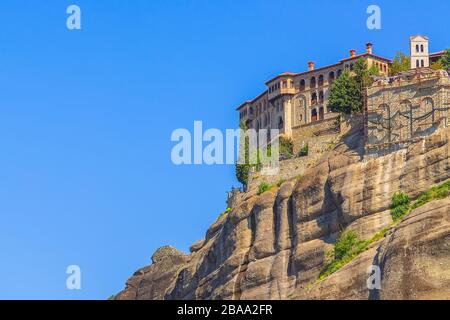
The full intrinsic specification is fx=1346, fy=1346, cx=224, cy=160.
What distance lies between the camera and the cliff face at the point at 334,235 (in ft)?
242

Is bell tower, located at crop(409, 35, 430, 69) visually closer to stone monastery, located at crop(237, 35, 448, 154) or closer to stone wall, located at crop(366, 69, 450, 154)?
stone monastery, located at crop(237, 35, 448, 154)

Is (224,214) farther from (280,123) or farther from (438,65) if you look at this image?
(438,65)

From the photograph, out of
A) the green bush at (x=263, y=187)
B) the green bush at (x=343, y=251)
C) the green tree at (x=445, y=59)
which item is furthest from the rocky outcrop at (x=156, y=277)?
the green tree at (x=445, y=59)

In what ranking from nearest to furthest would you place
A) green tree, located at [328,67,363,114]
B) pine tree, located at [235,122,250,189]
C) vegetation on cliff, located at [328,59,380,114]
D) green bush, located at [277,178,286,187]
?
green bush, located at [277,178,286,187], green tree, located at [328,67,363,114], vegetation on cliff, located at [328,59,380,114], pine tree, located at [235,122,250,189]

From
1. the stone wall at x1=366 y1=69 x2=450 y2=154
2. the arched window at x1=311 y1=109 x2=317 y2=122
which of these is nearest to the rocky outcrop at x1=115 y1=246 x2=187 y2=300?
the arched window at x1=311 y1=109 x2=317 y2=122

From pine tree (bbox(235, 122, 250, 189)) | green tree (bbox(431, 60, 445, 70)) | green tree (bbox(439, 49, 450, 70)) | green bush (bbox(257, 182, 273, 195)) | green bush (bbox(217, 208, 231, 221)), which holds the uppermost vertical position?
green tree (bbox(439, 49, 450, 70))

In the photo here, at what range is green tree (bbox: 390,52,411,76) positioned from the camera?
4155 inches

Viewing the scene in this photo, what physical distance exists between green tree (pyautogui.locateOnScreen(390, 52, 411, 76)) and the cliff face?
14.5 metres

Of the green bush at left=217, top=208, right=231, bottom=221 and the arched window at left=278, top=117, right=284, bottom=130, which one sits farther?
the arched window at left=278, top=117, right=284, bottom=130

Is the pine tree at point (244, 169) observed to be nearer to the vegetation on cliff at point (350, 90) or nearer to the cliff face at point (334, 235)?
the cliff face at point (334, 235)

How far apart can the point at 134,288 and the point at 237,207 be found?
18.6 meters

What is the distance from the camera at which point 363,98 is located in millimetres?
94625
